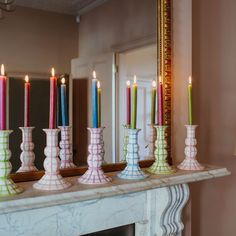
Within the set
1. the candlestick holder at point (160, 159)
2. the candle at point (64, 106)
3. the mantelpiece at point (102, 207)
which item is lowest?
the mantelpiece at point (102, 207)

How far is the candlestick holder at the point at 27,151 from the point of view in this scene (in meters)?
1.20

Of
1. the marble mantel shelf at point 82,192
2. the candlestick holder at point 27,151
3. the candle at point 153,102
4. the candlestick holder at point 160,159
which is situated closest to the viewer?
the marble mantel shelf at point 82,192

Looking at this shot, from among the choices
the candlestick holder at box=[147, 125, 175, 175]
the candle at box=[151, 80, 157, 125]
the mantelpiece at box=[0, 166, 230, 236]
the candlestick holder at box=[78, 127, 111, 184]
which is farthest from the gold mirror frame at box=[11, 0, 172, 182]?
the candlestick holder at box=[78, 127, 111, 184]

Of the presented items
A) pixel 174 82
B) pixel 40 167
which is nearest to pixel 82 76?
pixel 40 167

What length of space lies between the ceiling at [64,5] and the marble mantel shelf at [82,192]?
667 millimetres

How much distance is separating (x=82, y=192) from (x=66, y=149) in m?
0.27

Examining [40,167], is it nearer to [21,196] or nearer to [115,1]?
[21,196]

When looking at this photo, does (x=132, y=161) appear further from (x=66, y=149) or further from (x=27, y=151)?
(x=27, y=151)

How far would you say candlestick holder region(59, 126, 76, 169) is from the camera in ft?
4.24

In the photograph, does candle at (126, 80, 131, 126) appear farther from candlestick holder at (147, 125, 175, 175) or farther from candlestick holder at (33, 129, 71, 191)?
candlestick holder at (33, 129, 71, 191)

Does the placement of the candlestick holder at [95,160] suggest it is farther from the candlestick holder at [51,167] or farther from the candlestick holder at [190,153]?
the candlestick holder at [190,153]

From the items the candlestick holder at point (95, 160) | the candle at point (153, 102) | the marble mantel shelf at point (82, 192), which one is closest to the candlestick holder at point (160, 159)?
the marble mantel shelf at point (82, 192)

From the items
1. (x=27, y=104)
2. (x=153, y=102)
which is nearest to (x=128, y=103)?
(x=153, y=102)

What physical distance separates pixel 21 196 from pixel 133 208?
50cm
